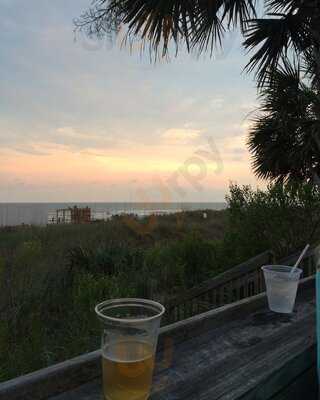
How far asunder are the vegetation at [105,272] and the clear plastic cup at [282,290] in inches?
61.1

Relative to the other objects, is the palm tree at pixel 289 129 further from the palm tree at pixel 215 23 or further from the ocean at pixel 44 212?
the ocean at pixel 44 212

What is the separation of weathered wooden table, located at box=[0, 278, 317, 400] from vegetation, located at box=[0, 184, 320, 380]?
1560mm

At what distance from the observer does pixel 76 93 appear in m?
6.82

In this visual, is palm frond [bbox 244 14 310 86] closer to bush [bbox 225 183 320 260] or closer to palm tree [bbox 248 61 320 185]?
palm tree [bbox 248 61 320 185]

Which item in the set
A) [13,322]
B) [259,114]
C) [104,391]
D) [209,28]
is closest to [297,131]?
[259,114]

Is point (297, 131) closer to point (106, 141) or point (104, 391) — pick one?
point (104, 391)

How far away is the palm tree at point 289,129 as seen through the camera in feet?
17.7

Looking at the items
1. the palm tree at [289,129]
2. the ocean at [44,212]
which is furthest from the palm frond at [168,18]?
the ocean at [44,212]

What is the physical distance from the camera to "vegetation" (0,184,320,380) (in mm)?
2672

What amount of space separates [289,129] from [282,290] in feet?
15.5

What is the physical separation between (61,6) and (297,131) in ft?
13.3

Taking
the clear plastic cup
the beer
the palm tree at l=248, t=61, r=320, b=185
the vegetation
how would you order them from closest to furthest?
the beer < the clear plastic cup < the vegetation < the palm tree at l=248, t=61, r=320, b=185

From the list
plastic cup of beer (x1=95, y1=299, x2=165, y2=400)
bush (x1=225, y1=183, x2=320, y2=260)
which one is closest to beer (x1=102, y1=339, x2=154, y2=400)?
plastic cup of beer (x1=95, y1=299, x2=165, y2=400)

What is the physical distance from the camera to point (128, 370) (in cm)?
75
